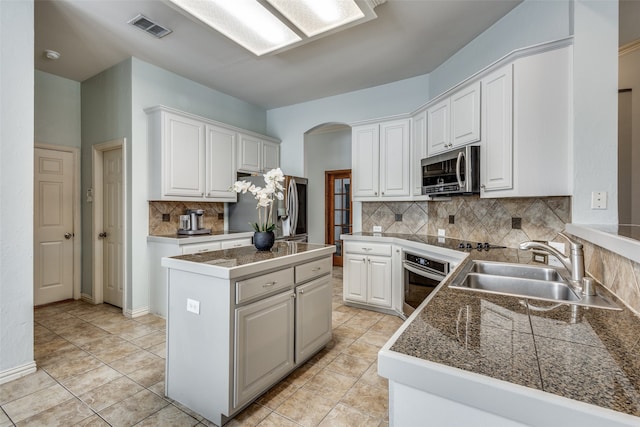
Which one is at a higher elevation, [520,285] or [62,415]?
[520,285]

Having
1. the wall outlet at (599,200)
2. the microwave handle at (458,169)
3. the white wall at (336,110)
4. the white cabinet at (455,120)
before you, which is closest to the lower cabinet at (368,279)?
the microwave handle at (458,169)

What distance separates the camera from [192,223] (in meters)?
3.85

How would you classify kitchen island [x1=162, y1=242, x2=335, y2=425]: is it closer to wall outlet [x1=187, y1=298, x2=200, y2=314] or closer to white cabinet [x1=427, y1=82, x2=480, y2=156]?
wall outlet [x1=187, y1=298, x2=200, y2=314]

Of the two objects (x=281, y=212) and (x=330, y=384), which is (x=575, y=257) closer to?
(x=330, y=384)

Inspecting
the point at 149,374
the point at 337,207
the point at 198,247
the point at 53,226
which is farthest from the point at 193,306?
the point at 337,207

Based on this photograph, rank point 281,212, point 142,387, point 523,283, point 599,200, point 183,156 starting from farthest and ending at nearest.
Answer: point 281,212 < point 183,156 < point 142,387 < point 599,200 < point 523,283

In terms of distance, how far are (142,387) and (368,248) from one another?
2.47 meters

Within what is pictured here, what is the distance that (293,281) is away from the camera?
2.21 metres

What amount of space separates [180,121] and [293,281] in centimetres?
263

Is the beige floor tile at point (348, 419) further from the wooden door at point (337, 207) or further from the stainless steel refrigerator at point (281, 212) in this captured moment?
the wooden door at point (337, 207)

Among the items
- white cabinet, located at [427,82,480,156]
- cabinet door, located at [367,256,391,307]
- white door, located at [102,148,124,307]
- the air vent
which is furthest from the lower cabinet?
the air vent

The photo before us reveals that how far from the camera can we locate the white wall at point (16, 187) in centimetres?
219

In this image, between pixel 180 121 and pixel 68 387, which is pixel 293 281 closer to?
pixel 68 387

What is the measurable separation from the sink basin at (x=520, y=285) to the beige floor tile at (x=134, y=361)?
2.42m
